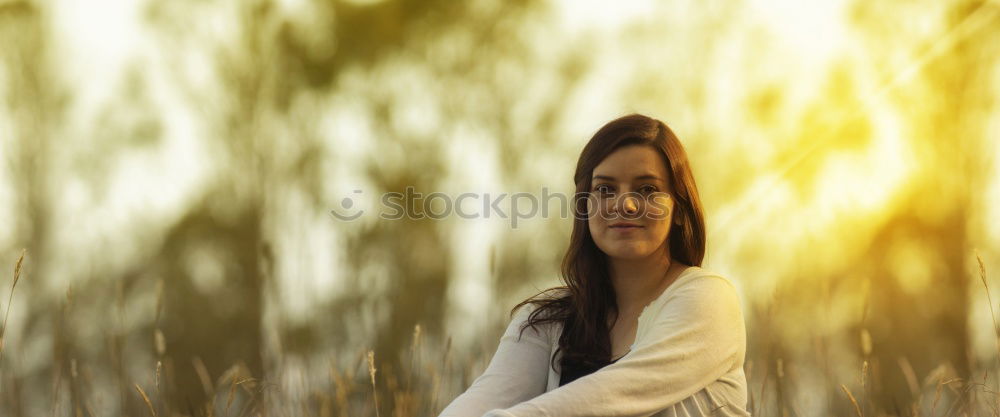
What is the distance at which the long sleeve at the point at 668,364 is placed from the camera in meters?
1.67

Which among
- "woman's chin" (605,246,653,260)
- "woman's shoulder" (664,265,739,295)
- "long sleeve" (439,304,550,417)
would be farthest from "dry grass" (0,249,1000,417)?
"woman's chin" (605,246,653,260)

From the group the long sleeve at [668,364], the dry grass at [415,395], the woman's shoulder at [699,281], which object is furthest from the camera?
the dry grass at [415,395]

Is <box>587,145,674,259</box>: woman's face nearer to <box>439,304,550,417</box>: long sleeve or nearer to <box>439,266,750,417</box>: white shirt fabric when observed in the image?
<box>439,266,750,417</box>: white shirt fabric

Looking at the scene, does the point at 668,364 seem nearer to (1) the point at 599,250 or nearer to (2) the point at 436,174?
(1) the point at 599,250

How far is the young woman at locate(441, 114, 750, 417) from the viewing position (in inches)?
67.5

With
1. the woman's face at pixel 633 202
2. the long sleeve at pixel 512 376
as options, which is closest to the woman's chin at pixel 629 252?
the woman's face at pixel 633 202

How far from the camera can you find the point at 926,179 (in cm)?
601

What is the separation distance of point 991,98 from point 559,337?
5110 millimetres

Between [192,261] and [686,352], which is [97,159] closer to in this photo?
[192,261]

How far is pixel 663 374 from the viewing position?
1.72 metres

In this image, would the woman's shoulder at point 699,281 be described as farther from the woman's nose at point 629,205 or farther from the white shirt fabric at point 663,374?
the woman's nose at point 629,205

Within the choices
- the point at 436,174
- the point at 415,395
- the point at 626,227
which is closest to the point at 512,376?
the point at 626,227

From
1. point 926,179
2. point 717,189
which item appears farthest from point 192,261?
point 926,179

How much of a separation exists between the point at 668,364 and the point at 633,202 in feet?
1.10
